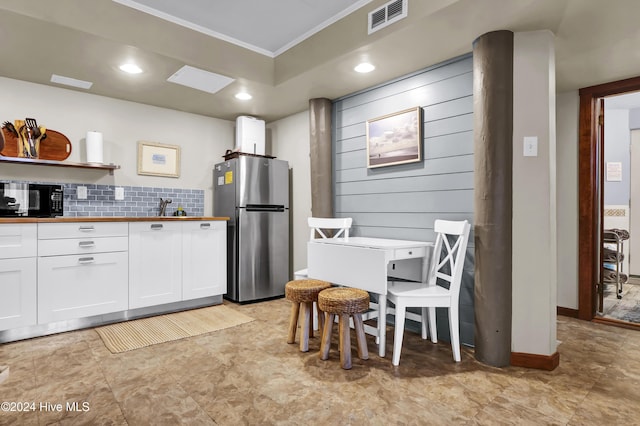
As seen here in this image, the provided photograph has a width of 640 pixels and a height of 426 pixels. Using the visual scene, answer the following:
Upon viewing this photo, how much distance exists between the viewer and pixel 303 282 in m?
2.67

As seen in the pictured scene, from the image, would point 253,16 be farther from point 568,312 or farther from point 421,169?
point 568,312

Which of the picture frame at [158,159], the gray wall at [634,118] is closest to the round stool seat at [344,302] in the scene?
the picture frame at [158,159]

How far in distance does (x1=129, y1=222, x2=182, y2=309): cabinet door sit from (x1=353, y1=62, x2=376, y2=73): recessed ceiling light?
2164 mm

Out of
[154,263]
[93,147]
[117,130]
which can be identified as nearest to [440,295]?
[154,263]

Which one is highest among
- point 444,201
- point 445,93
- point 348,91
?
point 348,91

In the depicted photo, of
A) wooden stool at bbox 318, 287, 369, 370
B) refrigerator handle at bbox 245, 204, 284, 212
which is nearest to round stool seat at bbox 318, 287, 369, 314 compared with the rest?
wooden stool at bbox 318, 287, 369, 370

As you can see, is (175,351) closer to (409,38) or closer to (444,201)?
(444,201)

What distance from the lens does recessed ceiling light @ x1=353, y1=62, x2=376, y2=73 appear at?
2.84 meters

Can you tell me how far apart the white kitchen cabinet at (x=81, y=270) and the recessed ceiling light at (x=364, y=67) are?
2396 mm

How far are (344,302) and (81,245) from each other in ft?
7.25

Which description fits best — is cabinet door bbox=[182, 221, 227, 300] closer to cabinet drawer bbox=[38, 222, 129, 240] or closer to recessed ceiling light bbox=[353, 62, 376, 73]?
cabinet drawer bbox=[38, 222, 129, 240]

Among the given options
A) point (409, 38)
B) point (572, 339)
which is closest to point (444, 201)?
point (409, 38)

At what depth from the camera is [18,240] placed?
2615mm

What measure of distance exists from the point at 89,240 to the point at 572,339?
3.91 metres
